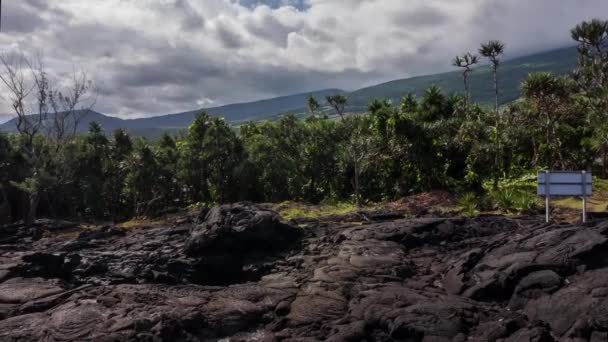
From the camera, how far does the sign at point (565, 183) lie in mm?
17125

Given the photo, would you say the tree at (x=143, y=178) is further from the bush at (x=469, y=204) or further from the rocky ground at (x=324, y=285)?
the bush at (x=469, y=204)

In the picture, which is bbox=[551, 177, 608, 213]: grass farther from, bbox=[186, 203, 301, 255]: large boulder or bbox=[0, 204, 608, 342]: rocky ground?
bbox=[186, 203, 301, 255]: large boulder

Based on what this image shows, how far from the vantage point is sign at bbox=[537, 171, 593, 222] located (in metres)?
17.1

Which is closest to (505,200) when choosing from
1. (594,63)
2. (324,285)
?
(324,285)

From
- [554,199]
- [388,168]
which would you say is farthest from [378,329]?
[388,168]

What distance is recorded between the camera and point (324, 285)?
1574cm

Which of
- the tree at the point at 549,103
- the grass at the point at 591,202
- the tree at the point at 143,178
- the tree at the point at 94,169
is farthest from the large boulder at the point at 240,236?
the tree at the point at 94,169

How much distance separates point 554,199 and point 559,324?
17512 millimetres

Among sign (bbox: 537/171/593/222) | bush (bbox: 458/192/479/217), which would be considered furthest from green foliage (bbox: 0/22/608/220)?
sign (bbox: 537/171/593/222)

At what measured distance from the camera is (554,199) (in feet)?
90.3

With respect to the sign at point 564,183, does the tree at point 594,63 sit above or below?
above

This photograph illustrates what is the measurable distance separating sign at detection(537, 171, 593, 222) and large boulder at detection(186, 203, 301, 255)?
917 centimetres

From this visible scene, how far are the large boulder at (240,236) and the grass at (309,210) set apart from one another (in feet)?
23.6

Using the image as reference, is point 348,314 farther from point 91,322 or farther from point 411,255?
point 91,322
